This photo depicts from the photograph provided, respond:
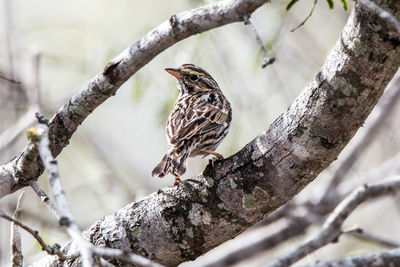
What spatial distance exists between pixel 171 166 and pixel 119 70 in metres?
1.36

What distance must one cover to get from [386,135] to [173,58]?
298 cm

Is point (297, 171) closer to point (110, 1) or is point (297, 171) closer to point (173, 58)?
point (173, 58)

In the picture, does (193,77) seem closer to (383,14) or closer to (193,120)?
(193,120)

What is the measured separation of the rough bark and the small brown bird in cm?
102

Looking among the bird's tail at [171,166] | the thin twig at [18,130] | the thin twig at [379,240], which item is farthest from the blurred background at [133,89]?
the thin twig at [379,240]

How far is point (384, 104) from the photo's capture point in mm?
7199

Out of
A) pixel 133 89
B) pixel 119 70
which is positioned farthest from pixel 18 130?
pixel 119 70

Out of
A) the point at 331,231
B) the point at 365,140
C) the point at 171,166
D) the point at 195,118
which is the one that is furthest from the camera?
the point at 365,140

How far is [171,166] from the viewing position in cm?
506

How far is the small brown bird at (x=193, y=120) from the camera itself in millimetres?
5227

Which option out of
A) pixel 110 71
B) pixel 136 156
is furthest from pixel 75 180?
pixel 110 71

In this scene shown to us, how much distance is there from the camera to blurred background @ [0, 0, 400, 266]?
264 inches

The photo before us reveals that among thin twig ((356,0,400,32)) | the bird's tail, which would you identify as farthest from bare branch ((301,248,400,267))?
thin twig ((356,0,400,32))

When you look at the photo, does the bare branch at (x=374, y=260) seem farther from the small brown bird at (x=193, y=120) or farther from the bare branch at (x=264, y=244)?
the bare branch at (x=264, y=244)
